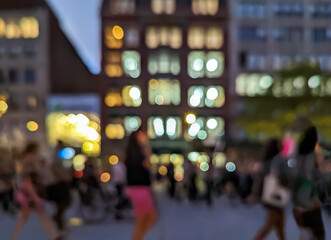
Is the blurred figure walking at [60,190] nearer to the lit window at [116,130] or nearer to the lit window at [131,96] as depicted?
the lit window at [116,130]

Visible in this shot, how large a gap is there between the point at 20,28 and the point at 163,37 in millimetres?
16032

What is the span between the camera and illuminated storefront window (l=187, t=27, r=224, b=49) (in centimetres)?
6512

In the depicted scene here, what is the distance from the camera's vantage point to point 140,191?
8.07 meters

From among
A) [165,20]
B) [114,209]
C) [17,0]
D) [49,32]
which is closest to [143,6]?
[165,20]

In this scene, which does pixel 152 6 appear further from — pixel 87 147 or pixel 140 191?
pixel 140 191

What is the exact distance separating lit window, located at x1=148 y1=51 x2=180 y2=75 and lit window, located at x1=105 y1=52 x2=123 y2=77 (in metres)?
2.99

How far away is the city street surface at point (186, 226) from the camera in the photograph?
39.3 feet

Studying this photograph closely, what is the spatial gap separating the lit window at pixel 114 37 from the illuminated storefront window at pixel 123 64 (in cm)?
83

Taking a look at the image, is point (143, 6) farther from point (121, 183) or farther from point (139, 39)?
point (121, 183)

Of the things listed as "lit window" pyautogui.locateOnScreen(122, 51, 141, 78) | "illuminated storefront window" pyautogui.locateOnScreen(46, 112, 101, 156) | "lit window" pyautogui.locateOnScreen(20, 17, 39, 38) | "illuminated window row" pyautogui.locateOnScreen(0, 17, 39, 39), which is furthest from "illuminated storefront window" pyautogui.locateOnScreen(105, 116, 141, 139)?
"lit window" pyautogui.locateOnScreen(20, 17, 39, 38)

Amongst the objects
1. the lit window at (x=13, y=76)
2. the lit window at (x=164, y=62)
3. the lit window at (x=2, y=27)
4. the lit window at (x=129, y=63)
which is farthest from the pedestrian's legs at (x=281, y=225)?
the lit window at (x=2, y=27)

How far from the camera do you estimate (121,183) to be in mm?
16406

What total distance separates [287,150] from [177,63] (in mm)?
51985

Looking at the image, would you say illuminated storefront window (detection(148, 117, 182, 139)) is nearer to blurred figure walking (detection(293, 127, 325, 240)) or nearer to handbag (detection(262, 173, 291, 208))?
handbag (detection(262, 173, 291, 208))
